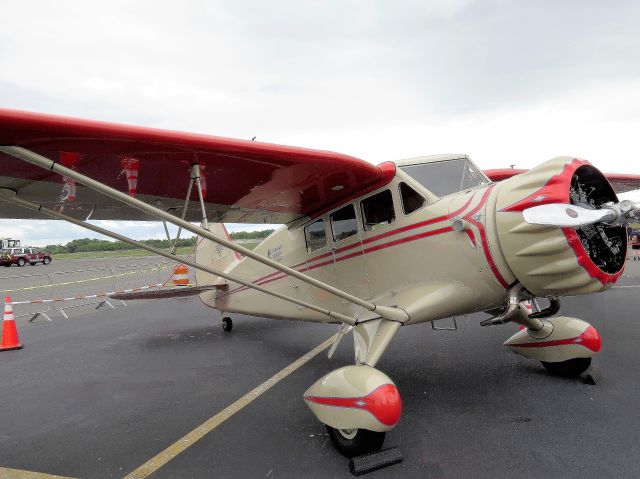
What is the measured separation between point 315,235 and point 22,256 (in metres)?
40.0

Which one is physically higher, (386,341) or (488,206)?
(488,206)

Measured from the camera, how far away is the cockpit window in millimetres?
3895

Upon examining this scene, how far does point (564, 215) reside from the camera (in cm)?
270

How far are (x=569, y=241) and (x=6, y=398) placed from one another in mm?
5984

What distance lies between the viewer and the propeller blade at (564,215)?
2684 mm

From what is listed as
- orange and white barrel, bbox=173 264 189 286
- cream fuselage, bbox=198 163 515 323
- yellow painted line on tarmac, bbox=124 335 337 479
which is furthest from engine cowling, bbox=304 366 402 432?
orange and white barrel, bbox=173 264 189 286

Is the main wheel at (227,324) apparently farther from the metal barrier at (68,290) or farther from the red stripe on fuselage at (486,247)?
the red stripe on fuselage at (486,247)

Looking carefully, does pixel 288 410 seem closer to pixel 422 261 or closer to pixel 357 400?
pixel 357 400

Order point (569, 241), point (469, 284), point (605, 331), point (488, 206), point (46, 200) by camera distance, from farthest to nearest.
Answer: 1. point (605, 331)
2. point (46, 200)
3. point (469, 284)
4. point (488, 206)
5. point (569, 241)

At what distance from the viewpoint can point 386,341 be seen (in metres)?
3.59

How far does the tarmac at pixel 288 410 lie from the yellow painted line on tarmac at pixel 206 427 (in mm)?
16

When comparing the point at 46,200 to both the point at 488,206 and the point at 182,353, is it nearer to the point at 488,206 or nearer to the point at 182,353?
the point at 182,353

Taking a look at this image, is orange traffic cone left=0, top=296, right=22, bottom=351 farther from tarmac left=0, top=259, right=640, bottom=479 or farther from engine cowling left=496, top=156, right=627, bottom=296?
engine cowling left=496, top=156, right=627, bottom=296

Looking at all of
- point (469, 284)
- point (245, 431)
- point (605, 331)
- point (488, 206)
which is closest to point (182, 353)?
point (245, 431)
